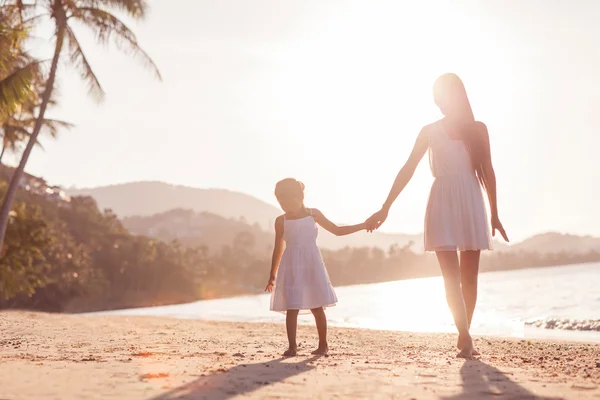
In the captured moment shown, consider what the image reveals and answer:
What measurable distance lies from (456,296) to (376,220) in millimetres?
1402

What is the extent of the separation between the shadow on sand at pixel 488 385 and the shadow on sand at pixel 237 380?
123cm

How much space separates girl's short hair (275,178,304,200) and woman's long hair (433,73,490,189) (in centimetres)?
161

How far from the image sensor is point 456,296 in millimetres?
5867

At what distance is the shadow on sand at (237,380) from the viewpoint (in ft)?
13.6

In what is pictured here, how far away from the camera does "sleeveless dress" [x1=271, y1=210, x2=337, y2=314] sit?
6578 mm

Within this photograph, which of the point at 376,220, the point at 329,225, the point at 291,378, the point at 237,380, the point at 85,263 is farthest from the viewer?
the point at 85,263

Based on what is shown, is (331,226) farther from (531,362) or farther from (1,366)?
(1,366)

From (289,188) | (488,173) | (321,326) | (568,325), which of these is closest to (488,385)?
(488,173)

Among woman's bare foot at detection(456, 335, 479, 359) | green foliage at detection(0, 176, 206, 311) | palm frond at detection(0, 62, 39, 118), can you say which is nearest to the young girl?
woman's bare foot at detection(456, 335, 479, 359)

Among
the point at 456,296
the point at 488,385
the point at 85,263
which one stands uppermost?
the point at 85,263

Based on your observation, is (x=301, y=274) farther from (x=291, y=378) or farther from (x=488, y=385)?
(x=488, y=385)

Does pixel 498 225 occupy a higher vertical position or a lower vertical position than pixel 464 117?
lower

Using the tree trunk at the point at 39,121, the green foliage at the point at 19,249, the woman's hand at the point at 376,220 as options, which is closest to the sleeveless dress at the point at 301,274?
the woman's hand at the point at 376,220

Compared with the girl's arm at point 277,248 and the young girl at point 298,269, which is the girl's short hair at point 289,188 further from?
the girl's arm at point 277,248
